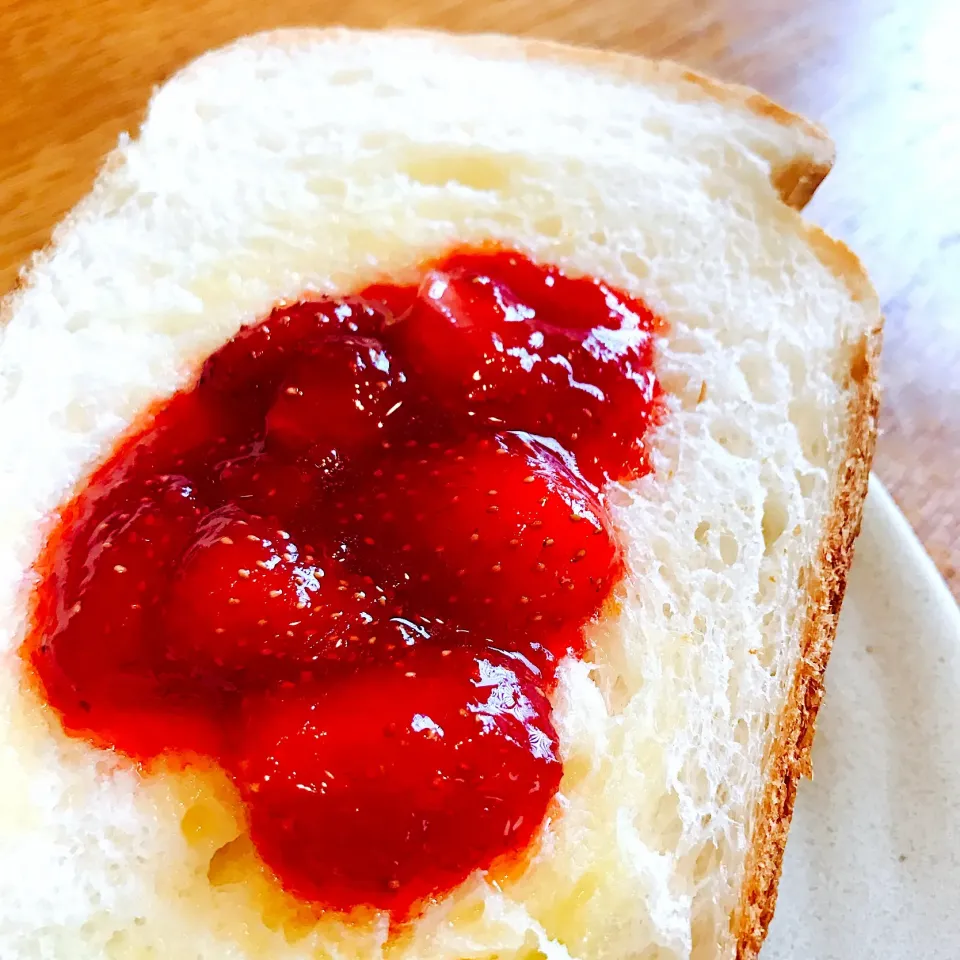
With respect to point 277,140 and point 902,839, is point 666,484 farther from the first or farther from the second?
point 277,140

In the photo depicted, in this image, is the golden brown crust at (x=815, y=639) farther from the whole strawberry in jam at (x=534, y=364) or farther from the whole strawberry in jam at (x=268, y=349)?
the whole strawberry in jam at (x=268, y=349)

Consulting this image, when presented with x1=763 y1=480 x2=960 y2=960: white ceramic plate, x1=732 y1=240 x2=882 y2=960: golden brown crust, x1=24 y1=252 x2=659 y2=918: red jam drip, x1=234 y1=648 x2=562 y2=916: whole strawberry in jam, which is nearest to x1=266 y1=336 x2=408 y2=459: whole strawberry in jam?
x1=24 y1=252 x2=659 y2=918: red jam drip

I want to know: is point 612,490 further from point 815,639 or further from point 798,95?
point 798,95

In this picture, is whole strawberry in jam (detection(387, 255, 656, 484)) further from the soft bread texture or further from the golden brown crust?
the golden brown crust

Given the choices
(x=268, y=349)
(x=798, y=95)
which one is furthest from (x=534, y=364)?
(x=798, y=95)

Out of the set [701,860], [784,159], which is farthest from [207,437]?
[784,159]

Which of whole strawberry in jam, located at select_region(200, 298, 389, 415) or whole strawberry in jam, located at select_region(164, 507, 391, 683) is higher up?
whole strawberry in jam, located at select_region(200, 298, 389, 415)

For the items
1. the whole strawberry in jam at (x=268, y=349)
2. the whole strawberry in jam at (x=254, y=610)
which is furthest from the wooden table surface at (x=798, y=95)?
the whole strawberry in jam at (x=254, y=610)
